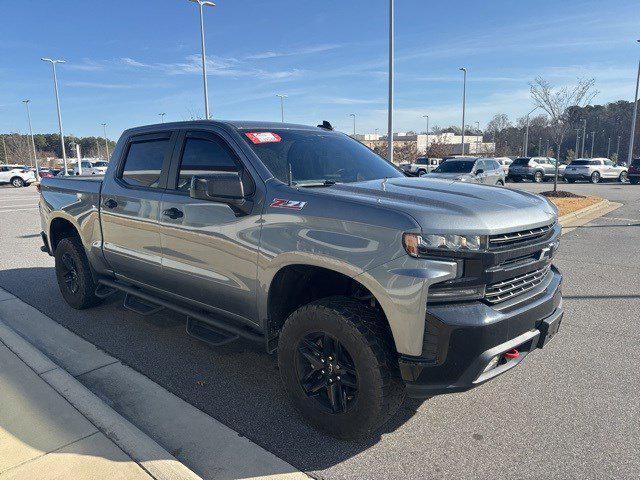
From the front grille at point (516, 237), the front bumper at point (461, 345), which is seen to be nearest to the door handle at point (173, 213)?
the front bumper at point (461, 345)

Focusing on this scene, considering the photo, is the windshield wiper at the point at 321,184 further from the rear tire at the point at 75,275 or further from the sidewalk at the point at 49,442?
the rear tire at the point at 75,275

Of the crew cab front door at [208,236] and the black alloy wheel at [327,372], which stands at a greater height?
the crew cab front door at [208,236]

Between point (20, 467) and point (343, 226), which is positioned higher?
point (343, 226)

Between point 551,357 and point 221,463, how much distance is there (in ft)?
9.19

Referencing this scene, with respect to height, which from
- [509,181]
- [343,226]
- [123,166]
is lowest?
[509,181]

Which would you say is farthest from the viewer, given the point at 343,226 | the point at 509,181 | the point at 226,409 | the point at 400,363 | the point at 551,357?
the point at 509,181

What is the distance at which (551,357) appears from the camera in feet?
13.0

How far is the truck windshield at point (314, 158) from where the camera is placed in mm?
3354

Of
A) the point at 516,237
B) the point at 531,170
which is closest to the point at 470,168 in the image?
the point at 531,170

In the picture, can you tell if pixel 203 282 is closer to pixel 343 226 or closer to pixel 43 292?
pixel 343 226

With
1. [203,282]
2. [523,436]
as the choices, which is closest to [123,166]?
[203,282]

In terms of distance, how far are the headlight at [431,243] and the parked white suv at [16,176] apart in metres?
38.5

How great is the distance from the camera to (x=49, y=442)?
279 cm

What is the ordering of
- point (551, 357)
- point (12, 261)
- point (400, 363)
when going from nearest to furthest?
point (400, 363)
point (551, 357)
point (12, 261)
